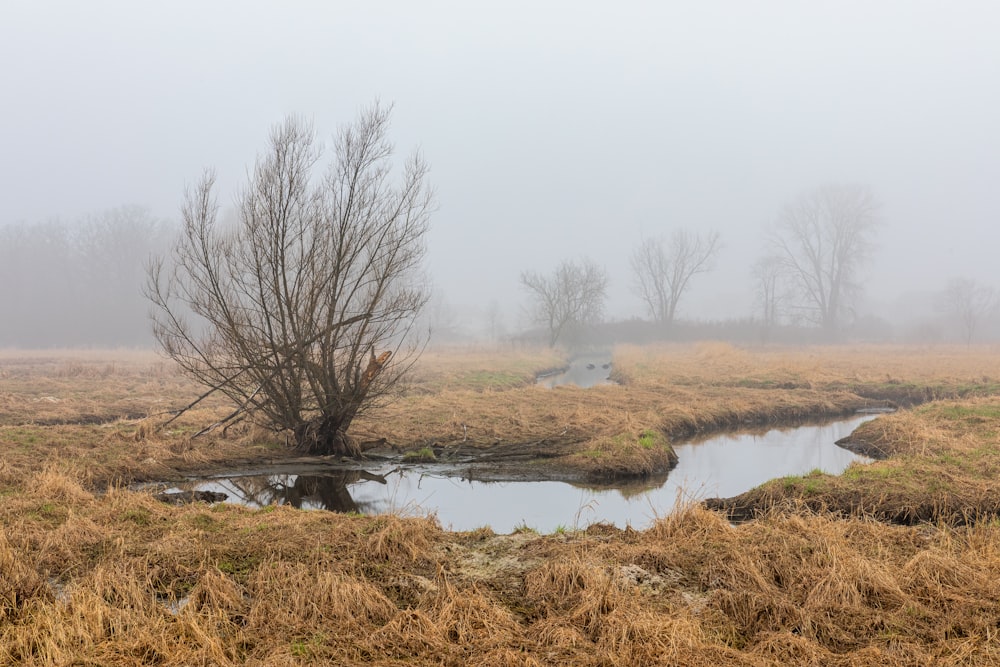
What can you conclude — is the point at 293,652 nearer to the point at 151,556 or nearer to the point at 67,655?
the point at 67,655

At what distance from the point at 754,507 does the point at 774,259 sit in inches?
2687

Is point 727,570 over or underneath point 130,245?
underneath

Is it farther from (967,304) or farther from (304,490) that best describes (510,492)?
(967,304)

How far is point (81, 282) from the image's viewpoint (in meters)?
68.9

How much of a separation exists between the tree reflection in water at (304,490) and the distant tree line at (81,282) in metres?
57.5

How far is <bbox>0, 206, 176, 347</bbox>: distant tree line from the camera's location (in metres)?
64.4

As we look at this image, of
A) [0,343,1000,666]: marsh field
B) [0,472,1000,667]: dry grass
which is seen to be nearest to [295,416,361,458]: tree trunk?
[0,343,1000,666]: marsh field

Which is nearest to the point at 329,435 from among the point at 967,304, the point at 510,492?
the point at 510,492

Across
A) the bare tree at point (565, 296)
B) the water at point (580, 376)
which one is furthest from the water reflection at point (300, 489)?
the bare tree at point (565, 296)

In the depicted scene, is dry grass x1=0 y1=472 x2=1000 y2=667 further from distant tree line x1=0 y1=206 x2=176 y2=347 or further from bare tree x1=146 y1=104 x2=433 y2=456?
distant tree line x1=0 y1=206 x2=176 y2=347

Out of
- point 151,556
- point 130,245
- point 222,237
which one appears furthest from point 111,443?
point 130,245

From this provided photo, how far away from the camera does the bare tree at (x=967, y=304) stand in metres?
53.7

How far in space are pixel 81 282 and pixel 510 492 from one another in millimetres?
74418

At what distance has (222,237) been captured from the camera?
12.5 m
